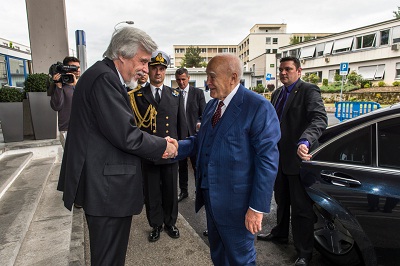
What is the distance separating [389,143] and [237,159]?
1185mm

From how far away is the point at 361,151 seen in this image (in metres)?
2.14

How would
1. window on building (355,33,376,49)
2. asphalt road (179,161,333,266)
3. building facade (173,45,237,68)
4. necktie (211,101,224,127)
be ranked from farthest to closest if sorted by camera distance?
building facade (173,45,237,68) → window on building (355,33,376,49) → asphalt road (179,161,333,266) → necktie (211,101,224,127)

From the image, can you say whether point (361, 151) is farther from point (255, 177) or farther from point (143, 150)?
point (143, 150)

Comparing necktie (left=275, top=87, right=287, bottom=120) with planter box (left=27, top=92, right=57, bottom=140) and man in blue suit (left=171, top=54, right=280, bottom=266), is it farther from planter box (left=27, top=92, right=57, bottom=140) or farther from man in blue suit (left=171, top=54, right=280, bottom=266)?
planter box (left=27, top=92, right=57, bottom=140)

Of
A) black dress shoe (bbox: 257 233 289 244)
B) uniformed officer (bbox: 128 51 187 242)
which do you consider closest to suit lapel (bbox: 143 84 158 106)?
uniformed officer (bbox: 128 51 187 242)

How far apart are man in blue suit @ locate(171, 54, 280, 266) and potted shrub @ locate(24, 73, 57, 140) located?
4360 mm

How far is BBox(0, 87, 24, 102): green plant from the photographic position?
484 centimetres

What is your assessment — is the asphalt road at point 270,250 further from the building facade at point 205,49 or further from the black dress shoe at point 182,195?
the building facade at point 205,49

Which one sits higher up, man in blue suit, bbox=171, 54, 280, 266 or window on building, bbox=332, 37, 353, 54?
window on building, bbox=332, 37, 353, 54

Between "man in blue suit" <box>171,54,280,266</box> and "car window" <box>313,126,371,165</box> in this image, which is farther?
"car window" <box>313,126,371,165</box>

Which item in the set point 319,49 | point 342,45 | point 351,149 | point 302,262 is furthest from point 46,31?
point 319,49

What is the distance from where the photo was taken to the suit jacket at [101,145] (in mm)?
1565

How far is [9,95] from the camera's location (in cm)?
488

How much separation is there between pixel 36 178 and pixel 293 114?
11.9ft
